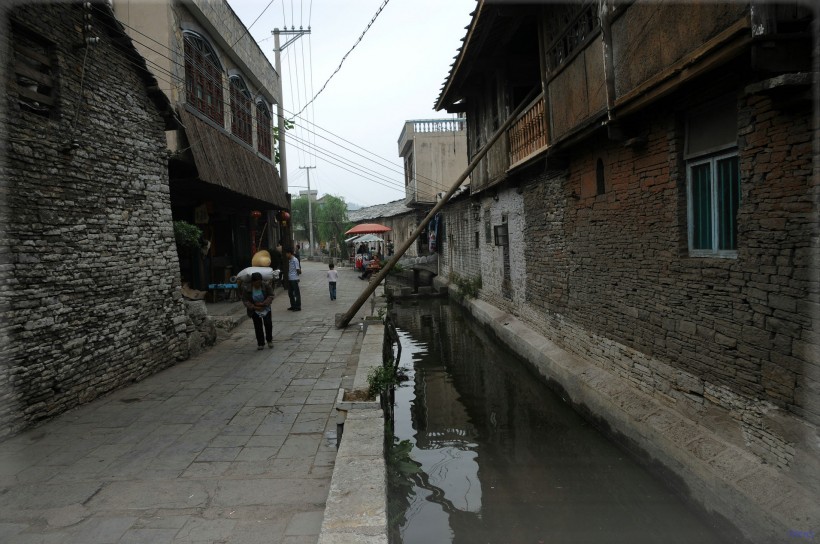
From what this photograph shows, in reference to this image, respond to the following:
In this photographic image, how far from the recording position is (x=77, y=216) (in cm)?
607

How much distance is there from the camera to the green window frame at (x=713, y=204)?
15.9ft

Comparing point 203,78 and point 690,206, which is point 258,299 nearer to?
point 203,78

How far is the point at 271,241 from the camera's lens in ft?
68.7

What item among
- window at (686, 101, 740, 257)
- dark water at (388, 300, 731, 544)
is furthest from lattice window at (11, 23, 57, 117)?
window at (686, 101, 740, 257)

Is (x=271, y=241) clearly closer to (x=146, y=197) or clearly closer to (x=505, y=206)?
(x=505, y=206)

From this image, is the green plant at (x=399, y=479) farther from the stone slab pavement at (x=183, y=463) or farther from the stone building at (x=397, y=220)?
the stone building at (x=397, y=220)

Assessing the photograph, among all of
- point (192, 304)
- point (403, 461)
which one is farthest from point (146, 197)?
point (403, 461)

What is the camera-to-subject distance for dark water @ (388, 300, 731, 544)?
187 inches

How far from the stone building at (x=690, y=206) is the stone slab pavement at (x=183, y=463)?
11.3ft

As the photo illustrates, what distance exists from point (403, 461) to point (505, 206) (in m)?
8.46

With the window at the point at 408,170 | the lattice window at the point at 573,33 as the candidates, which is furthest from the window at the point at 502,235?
the window at the point at 408,170

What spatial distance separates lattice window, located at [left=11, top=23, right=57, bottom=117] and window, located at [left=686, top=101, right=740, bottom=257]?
22.1 feet

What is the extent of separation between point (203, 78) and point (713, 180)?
1094 cm

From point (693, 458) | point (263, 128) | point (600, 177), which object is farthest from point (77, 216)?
point (263, 128)
